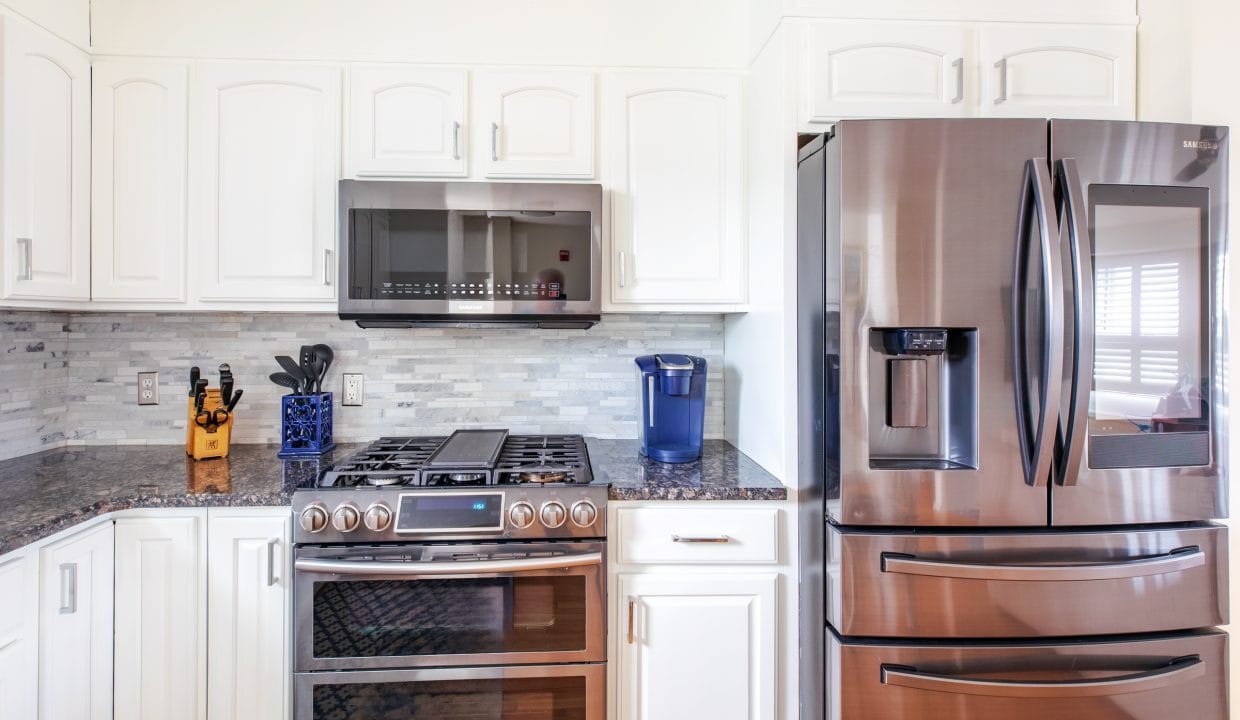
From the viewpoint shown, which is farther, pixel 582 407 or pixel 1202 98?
pixel 582 407

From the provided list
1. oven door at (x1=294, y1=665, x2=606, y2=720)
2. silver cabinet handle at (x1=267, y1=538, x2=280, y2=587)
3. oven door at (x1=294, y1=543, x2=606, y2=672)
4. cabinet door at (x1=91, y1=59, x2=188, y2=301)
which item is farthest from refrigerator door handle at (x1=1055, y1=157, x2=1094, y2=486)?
cabinet door at (x1=91, y1=59, x2=188, y2=301)

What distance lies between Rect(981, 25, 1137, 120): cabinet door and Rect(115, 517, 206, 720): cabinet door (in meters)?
2.44

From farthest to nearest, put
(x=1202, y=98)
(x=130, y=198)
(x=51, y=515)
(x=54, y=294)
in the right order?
(x=130, y=198), (x=54, y=294), (x=1202, y=98), (x=51, y=515)

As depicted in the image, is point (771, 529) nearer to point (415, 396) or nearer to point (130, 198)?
point (415, 396)

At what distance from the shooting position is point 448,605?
156cm

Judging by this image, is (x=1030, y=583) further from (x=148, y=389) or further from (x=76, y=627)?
(x=148, y=389)

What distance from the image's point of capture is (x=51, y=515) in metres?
1.38

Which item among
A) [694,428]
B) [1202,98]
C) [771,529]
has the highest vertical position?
[1202,98]

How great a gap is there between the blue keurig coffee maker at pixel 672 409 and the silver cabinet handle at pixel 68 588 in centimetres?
147

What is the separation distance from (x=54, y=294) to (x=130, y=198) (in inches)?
13.8

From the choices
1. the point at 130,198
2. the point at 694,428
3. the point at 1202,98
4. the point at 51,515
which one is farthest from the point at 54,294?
the point at 1202,98

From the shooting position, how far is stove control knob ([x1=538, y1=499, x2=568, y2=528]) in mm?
1564

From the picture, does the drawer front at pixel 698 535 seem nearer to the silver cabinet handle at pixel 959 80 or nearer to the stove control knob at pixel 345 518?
the stove control knob at pixel 345 518

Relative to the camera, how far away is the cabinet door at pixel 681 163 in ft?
6.34
